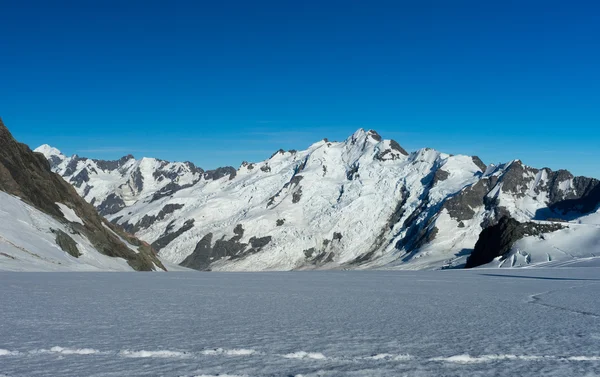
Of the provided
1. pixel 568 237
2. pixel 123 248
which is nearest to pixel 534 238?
pixel 568 237

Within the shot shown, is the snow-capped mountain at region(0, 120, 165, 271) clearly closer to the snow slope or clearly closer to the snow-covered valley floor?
the snow slope

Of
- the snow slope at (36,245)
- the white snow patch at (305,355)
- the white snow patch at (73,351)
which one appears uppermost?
the snow slope at (36,245)

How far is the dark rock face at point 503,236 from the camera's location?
106 meters

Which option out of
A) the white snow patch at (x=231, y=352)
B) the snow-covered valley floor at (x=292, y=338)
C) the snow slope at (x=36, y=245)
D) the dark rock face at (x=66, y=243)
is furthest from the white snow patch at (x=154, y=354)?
the dark rock face at (x=66, y=243)

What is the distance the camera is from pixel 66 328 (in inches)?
405

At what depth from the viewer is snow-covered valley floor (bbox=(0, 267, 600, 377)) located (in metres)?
7.20

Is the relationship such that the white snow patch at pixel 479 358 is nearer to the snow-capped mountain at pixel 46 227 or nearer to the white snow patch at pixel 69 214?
the snow-capped mountain at pixel 46 227

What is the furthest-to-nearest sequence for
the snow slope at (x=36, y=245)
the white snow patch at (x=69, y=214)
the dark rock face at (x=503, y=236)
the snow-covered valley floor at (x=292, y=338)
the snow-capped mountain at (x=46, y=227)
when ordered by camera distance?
the dark rock face at (x=503, y=236)
the white snow patch at (x=69, y=214)
the snow-capped mountain at (x=46, y=227)
the snow slope at (x=36, y=245)
the snow-covered valley floor at (x=292, y=338)

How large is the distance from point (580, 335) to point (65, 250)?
50168 mm

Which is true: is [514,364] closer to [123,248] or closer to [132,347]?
[132,347]

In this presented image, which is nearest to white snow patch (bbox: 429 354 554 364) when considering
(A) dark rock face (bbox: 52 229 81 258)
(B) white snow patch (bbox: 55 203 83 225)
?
(A) dark rock face (bbox: 52 229 81 258)

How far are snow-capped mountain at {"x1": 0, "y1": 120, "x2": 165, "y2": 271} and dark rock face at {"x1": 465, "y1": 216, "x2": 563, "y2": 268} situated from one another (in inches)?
2748

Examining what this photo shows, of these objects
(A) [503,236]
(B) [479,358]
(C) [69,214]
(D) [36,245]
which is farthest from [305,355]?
(A) [503,236]

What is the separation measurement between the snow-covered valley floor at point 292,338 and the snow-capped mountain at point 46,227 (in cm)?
2746
